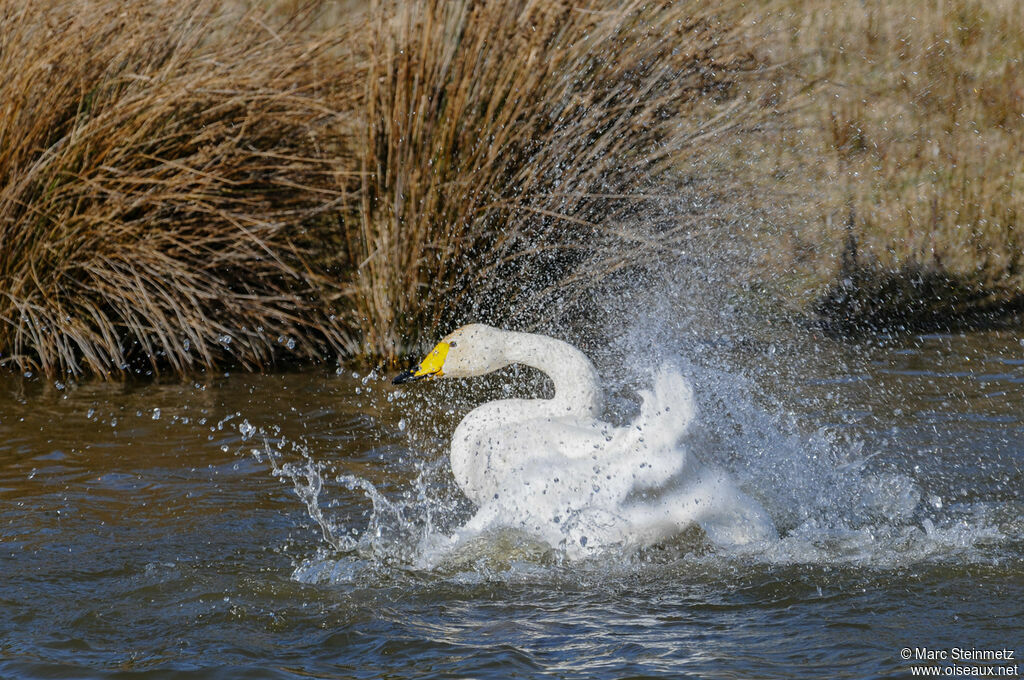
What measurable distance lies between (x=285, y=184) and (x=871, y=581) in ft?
14.0

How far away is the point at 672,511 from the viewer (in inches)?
161

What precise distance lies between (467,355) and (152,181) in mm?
2754

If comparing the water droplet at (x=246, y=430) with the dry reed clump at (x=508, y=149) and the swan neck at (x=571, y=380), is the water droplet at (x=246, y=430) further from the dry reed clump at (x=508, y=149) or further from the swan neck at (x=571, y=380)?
the swan neck at (x=571, y=380)

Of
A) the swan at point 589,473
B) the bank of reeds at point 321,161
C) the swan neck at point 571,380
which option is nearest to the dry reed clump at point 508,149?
the bank of reeds at point 321,161

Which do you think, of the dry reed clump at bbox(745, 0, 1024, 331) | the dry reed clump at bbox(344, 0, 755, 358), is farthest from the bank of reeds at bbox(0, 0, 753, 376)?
the dry reed clump at bbox(745, 0, 1024, 331)

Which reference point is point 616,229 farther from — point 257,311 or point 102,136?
point 102,136

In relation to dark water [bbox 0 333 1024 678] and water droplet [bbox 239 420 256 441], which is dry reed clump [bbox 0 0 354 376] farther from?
water droplet [bbox 239 420 256 441]

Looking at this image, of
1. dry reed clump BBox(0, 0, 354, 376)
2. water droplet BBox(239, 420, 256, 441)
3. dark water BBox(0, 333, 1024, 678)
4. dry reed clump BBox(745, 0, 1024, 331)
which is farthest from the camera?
dry reed clump BBox(745, 0, 1024, 331)

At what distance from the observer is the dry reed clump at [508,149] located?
663 centimetres

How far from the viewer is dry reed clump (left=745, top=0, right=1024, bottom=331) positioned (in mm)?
8148

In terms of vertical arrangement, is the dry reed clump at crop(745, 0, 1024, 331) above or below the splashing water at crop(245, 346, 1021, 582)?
above

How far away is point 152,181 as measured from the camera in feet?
21.4

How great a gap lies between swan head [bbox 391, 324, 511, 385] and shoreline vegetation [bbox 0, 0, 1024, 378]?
1.85 metres

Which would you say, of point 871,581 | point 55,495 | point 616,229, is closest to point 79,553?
point 55,495
